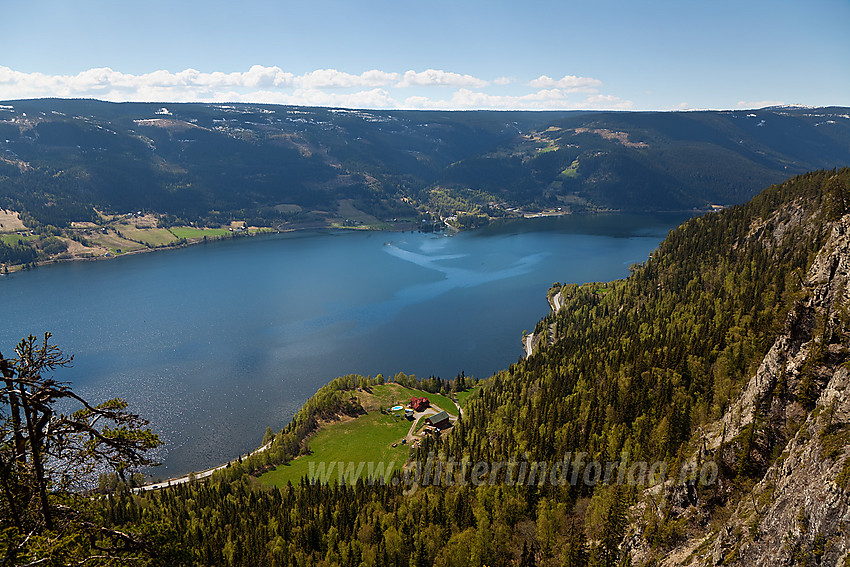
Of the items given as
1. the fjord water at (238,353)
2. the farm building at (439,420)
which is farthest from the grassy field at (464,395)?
the fjord water at (238,353)

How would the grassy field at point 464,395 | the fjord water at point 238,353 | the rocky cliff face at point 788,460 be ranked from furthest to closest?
the grassy field at point 464,395, the fjord water at point 238,353, the rocky cliff face at point 788,460

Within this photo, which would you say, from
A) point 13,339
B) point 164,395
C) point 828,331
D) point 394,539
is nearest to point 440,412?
point 394,539

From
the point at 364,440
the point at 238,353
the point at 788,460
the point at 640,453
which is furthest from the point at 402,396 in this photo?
the point at 788,460

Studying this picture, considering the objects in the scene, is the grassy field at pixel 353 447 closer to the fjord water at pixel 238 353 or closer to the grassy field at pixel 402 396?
the grassy field at pixel 402 396

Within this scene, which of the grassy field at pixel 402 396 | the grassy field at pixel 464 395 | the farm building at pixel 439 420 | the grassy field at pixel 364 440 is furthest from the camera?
the grassy field at pixel 464 395

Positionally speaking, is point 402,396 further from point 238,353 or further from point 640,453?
point 640,453

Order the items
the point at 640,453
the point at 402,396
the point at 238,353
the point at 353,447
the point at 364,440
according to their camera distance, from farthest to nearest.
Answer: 1. the point at 238,353
2. the point at 402,396
3. the point at 364,440
4. the point at 353,447
5. the point at 640,453
